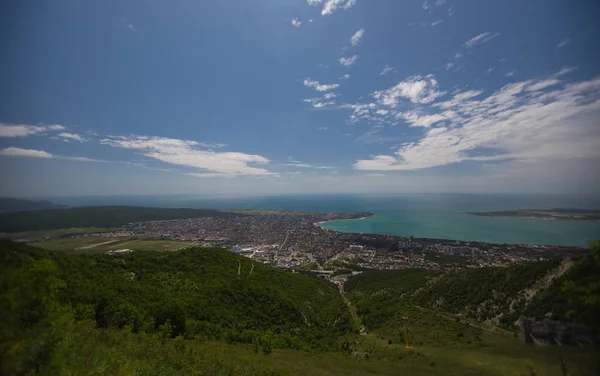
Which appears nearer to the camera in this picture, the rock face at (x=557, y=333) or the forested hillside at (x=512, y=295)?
the rock face at (x=557, y=333)

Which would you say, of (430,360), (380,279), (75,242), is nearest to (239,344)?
(430,360)

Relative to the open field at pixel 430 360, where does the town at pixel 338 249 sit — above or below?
below

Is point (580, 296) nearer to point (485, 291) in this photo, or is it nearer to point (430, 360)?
point (430, 360)

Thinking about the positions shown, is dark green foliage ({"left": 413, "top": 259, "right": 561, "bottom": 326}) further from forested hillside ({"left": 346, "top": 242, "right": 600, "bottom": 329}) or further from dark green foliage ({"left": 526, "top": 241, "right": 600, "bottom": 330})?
dark green foliage ({"left": 526, "top": 241, "right": 600, "bottom": 330})

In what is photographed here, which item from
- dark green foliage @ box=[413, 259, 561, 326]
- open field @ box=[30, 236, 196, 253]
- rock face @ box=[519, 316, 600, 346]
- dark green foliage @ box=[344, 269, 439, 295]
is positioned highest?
rock face @ box=[519, 316, 600, 346]

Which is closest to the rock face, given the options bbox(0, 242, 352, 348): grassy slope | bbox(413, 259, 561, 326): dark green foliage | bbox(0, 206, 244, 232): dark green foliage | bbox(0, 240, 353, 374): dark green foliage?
bbox(0, 240, 353, 374): dark green foliage

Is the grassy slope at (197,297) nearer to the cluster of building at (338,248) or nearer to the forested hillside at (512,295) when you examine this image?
the forested hillside at (512,295)

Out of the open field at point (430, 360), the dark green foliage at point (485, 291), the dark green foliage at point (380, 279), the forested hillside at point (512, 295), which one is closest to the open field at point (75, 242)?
the open field at point (430, 360)

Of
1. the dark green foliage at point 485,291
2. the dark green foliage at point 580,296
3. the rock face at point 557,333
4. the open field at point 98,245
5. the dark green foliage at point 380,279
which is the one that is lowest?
the dark green foliage at point 380,279
